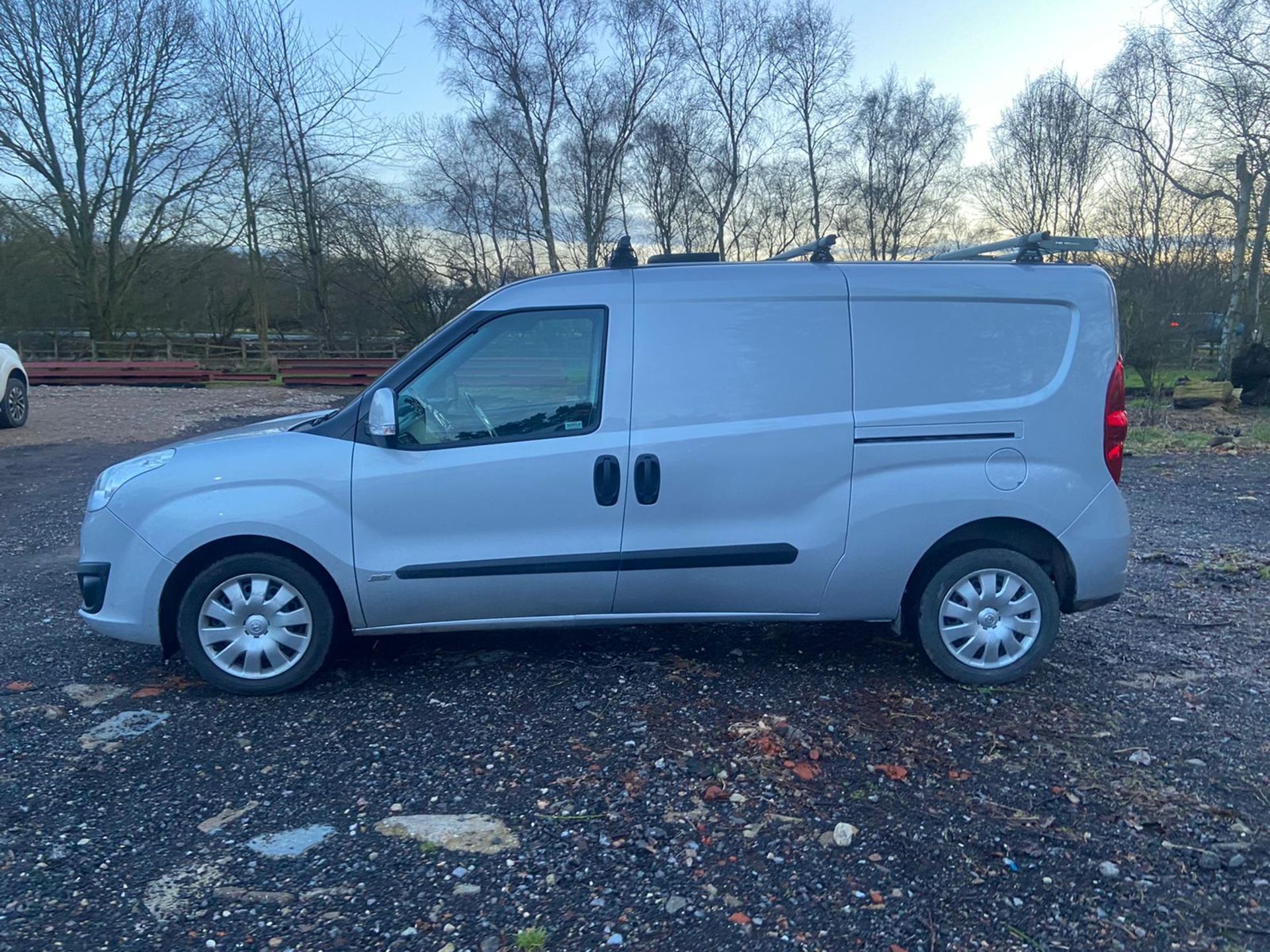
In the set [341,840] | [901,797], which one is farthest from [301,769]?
[901,797]

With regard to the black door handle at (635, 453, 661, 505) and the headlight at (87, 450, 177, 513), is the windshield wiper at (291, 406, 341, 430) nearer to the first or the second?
the headlight at (87, 450, 177, 513)

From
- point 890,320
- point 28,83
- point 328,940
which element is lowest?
point 328,940

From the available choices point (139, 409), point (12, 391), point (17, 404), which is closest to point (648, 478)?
point (12, 391)

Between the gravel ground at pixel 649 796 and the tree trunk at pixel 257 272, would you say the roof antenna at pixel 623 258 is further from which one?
the tree trunk at pixel 257 272

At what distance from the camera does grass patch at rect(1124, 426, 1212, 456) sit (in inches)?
517

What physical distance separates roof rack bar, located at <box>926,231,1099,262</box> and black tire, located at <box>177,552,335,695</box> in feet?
11.0

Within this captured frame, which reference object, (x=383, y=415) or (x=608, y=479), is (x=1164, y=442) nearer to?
(x=608, y=479)

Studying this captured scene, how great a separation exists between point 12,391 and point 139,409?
448 centimetres

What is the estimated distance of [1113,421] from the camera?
175 inches

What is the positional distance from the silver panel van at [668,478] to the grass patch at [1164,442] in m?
9.60

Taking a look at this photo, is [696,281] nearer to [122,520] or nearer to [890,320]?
[890,320]

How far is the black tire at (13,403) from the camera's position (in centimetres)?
1418

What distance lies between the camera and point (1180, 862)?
9.90 ft

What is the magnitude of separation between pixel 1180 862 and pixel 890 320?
2.49 m
